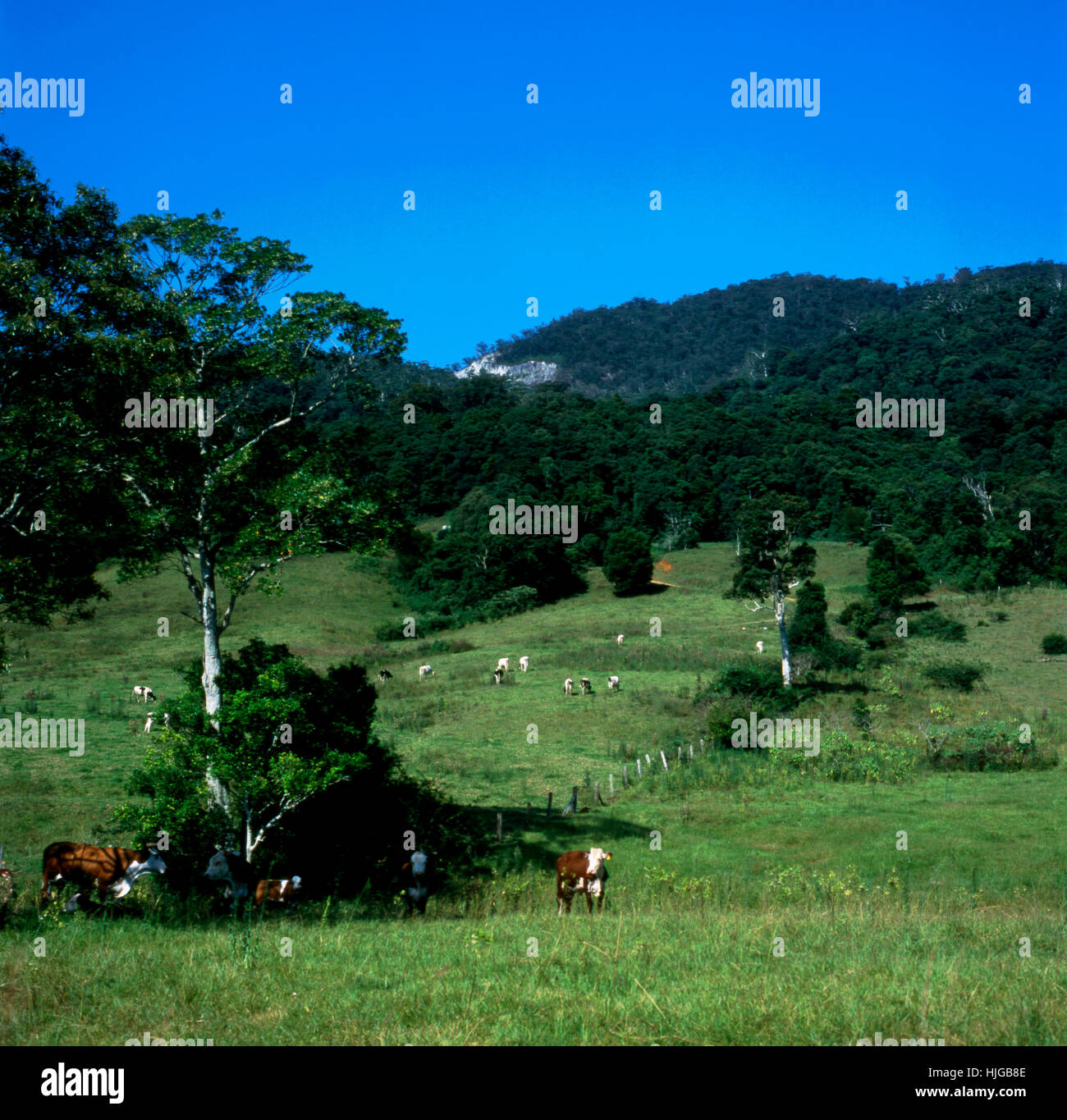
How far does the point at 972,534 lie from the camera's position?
8188 cm

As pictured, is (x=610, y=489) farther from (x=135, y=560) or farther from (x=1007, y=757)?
(x=135, y=560)

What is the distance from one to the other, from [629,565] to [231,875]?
67.1 m

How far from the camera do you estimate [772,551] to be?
4794 cm

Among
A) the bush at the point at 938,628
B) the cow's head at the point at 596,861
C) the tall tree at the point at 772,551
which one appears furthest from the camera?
the bush at the point at 938,628

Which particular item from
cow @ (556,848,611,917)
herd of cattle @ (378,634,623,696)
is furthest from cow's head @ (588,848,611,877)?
herd of cattle @ (378,634,623,696)

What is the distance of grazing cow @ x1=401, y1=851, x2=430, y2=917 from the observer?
1559 centimetres

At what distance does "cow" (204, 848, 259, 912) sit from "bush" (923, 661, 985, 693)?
3751cm

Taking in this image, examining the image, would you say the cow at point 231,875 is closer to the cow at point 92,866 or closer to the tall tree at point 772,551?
the cow at point 92,866

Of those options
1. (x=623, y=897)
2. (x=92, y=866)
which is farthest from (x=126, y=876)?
(x=623, y=897)

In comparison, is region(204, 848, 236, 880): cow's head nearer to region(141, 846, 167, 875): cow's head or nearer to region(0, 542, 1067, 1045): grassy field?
region(141, 846, 167, 875): cow's head

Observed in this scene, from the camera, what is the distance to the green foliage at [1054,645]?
52375 mm

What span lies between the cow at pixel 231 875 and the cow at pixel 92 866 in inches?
32.6

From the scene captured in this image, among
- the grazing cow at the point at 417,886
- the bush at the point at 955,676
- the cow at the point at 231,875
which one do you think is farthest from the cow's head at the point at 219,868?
the bush at the point at 955,676
